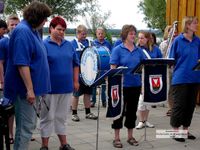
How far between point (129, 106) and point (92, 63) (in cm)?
236

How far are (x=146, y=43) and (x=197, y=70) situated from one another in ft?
4.19

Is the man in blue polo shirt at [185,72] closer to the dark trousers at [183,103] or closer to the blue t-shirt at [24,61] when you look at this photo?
the dark trousers at [183,103]

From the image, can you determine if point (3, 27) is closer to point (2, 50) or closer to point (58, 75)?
point (2, 50)

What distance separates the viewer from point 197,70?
642 cm

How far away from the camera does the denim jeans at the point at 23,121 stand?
15.0 ft

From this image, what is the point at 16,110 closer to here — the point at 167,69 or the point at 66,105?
the point at 66,105

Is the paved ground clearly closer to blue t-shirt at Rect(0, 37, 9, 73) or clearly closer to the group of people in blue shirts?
the group of people in blue shirts

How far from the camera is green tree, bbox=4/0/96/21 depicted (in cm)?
2328

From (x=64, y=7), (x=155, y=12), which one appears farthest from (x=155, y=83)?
(x=155, y=12)

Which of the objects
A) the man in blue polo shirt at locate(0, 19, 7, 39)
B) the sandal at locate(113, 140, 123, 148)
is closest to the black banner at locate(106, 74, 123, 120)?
the sandal at locate(113, 140, 123, 148)

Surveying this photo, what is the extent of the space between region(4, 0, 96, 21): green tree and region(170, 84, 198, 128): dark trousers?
17411mm

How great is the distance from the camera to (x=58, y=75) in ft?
18.6

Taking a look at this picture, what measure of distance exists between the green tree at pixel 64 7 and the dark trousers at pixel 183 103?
17.4 metres

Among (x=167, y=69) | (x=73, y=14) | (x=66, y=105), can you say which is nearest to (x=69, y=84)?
(x=66, y=105)
